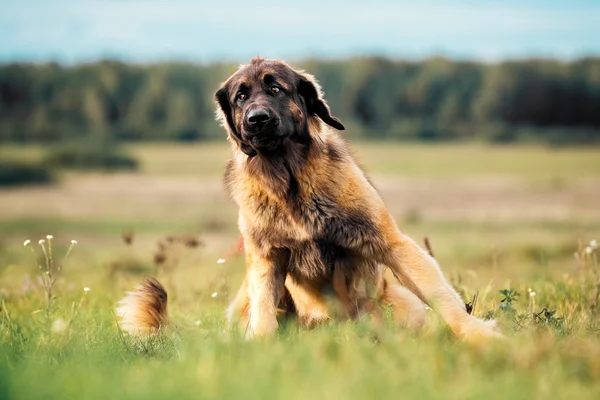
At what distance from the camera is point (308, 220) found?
17.5 ft

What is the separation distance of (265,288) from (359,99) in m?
36.5

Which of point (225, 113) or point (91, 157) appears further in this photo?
point (91, 157)

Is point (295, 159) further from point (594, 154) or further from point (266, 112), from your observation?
point (594, 154)

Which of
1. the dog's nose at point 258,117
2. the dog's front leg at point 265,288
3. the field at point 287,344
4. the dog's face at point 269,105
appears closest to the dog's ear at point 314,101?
the dog's face at point 269,105

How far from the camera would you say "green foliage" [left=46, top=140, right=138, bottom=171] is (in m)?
40.4

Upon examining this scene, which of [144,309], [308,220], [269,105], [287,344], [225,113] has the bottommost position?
[144,309]

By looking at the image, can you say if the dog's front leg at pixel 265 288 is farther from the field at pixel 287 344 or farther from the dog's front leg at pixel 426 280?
the dog's front leg at pixel 426 280

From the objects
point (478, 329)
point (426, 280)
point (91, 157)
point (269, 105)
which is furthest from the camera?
point (91, 157)

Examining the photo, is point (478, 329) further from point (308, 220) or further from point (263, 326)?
point (263, 326)

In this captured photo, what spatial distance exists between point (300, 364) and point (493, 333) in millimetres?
1750

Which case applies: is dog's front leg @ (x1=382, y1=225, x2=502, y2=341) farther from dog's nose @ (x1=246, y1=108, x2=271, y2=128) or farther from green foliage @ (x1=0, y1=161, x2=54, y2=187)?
green foliage @ (x1=0, y1=161, x2=54, y2=187)

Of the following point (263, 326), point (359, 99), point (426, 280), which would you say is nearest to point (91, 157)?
point (359, 99)

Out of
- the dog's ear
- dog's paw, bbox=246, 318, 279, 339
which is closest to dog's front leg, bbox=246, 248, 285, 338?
dog's paw, bbox=246, 318, 279, 339

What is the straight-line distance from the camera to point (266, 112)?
5277 millimetres
